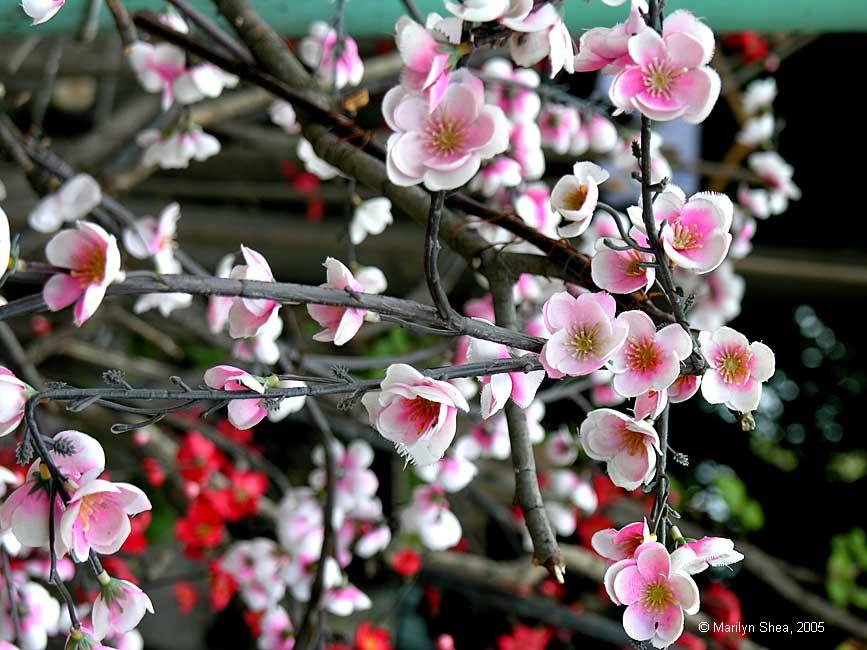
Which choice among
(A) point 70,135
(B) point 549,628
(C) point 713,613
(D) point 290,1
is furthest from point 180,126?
(A) point 70,135

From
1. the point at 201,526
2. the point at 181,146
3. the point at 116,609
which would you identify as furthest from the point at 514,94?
the point at 201,526

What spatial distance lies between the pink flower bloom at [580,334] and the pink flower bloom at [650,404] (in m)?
0.04

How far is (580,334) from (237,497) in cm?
119

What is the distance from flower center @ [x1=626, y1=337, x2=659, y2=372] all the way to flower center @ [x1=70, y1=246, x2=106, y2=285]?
31 cm

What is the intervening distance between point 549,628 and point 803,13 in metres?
1.18

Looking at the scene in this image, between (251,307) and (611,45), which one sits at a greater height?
(611,45)

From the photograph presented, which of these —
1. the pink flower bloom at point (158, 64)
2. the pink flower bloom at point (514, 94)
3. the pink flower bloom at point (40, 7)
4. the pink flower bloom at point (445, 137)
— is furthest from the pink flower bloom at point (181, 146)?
the pink flower bloom at point (445, 137)

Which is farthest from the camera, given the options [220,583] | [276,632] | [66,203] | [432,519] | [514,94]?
[220,583]

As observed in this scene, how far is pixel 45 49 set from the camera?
1.81 meters

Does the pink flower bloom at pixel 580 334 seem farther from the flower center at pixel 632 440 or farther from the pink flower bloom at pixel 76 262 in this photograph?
the pink flower bloom at pixel 76 262

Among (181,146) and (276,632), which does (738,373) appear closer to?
(181,146)

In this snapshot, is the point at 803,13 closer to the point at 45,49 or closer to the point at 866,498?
the point at 866,498

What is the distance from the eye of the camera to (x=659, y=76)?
1.58ft

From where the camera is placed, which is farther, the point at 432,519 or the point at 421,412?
the point at 432,519
